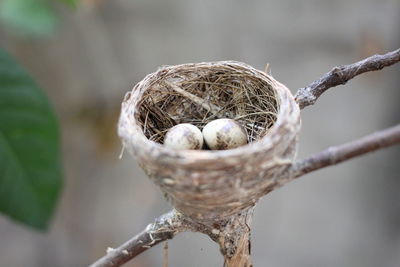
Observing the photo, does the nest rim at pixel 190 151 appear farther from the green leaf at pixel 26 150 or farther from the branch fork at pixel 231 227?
the green leaf at pixel 26 150

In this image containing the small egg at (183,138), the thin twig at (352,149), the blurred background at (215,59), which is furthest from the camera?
the blurred background at (215,59)

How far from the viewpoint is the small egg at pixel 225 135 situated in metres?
0.93

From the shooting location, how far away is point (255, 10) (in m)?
1.80

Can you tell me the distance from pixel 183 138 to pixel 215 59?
1010 mm

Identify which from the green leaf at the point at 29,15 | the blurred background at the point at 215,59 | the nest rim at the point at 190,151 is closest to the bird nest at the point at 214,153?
the nest rim at the point at 190,151

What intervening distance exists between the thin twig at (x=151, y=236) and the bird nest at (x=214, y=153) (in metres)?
0.09

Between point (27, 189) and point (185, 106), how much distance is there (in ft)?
1.12

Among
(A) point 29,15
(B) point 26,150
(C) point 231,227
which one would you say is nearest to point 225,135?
(C) point 231,227

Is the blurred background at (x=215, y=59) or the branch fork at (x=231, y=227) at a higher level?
the blurred background at (x=215, y=59)

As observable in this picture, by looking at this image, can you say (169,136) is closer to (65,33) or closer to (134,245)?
(134,245)

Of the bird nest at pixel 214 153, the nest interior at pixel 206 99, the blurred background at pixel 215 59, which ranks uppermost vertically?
the blurred background at pixel 215 59

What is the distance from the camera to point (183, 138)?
2.94ft

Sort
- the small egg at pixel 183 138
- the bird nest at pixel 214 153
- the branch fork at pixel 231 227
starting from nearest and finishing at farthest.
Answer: the bird nest at pixel 214 153 < the branch fork at pixel 231 227 < the small egg at pixel 183 138

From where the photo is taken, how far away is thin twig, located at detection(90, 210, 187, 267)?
79 centimetres
